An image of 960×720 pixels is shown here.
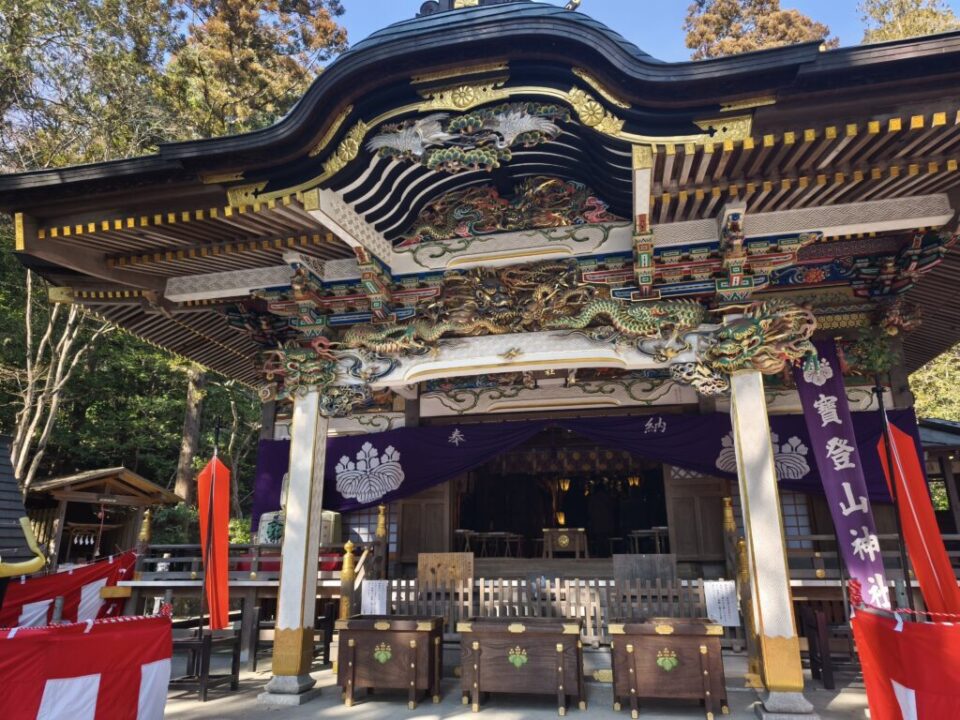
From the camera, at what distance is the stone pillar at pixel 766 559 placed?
4992 mm

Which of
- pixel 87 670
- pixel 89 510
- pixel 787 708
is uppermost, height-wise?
pixel 89 510

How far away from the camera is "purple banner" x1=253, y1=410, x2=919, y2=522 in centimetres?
793

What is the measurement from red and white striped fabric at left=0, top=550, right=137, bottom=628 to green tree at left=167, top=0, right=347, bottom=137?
463 inches

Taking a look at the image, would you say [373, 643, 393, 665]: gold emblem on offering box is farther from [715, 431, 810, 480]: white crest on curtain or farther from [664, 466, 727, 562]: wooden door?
[715, 431, 810, 480]: white crest on curtain

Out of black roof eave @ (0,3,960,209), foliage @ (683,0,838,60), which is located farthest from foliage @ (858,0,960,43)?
black roof eave @ (0,3,960,209)

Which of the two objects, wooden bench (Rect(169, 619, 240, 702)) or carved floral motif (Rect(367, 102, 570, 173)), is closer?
carved floral motif (Rect(367, 102, 570, 173))

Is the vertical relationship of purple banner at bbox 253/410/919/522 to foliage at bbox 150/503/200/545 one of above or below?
above

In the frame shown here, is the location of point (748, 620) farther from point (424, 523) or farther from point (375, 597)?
point (424, 523)

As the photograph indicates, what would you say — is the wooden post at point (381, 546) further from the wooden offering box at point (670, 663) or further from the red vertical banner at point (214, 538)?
the wooden offering box at point (670, 663)

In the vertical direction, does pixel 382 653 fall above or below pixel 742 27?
below

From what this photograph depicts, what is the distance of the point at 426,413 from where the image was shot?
9945 mm

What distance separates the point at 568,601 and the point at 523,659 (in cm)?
146

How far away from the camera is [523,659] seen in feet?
A: 17.5

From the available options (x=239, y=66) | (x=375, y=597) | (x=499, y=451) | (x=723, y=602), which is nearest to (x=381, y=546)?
(x=375, y=597)
